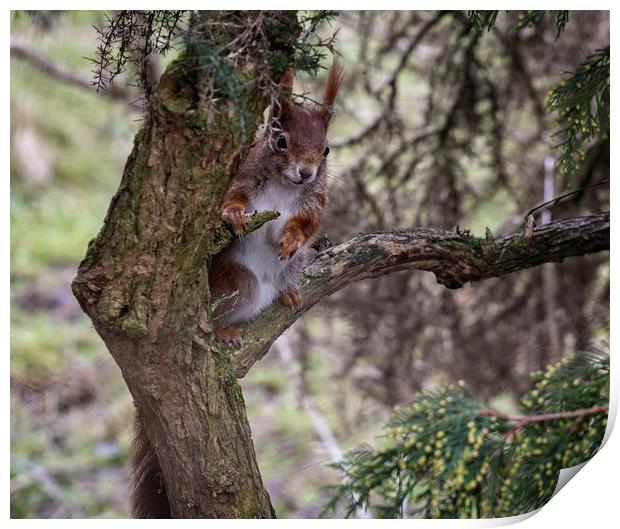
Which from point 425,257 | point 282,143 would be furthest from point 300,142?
point 425,257

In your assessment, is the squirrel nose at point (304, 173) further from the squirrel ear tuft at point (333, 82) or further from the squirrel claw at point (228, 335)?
the squirrel claw at point (228, 335)

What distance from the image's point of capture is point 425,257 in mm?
1495

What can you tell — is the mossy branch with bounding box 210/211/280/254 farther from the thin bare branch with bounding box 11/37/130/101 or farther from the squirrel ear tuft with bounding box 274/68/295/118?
the thin bare branch with bounding box 11/37/130/101

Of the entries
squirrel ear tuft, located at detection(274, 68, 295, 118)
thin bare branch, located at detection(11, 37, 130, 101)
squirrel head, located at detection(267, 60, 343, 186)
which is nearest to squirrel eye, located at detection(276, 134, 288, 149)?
squirrel head, located at detection(267, 60, 343, 186)

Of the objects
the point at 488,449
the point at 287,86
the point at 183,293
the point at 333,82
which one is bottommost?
the point at 488,449

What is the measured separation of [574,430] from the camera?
1566mm

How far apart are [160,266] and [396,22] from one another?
1580 mm

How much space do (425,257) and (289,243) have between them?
282mm

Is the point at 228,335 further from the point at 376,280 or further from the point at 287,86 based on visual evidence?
the point at 376,280

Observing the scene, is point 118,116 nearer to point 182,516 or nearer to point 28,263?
point 28,263

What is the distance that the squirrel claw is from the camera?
4.24 ft

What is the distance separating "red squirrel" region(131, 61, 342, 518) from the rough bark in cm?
4

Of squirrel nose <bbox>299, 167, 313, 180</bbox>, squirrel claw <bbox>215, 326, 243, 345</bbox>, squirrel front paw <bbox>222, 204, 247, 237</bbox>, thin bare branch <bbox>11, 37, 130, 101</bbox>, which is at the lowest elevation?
squirrel claw <bbox>215, 326, 243, 345</bbox>

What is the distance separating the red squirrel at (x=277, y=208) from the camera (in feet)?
4.42
